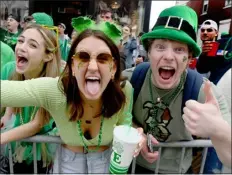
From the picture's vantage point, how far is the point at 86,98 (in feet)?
5.14

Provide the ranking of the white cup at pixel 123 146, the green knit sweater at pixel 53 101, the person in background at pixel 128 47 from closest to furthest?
the white cup at pixel 123 146
the green knit sweater at pixel 53 101
the person in background at pixel 128 47

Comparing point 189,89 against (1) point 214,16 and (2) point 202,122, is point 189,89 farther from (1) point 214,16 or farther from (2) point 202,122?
(1) point 214,16

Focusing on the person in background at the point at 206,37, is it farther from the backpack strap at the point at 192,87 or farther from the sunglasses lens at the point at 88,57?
the sunglasses lens at the point at 88,57

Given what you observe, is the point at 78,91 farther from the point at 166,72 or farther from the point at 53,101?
the point at 166,72

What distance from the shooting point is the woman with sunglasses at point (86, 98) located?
4.62 ft

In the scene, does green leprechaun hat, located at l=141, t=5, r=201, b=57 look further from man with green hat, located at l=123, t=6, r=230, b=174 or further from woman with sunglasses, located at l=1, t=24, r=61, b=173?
woman with sunglasses, located at l=1, t=24, r=61, b=173

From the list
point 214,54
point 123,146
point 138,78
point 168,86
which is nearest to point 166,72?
point 168,86

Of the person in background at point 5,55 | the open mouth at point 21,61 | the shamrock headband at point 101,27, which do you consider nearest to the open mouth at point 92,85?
the shamrock headband at point 101,27

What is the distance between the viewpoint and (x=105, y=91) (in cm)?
160

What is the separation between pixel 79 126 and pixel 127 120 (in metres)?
0.28

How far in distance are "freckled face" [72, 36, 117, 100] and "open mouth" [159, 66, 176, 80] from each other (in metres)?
0.36

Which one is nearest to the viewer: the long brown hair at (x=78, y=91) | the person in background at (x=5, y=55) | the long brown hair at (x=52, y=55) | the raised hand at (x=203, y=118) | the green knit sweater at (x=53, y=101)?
the raised hand at (x=203, y=118)

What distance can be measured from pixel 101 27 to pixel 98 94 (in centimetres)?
39

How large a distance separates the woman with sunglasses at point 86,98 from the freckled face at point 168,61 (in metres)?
0.21
